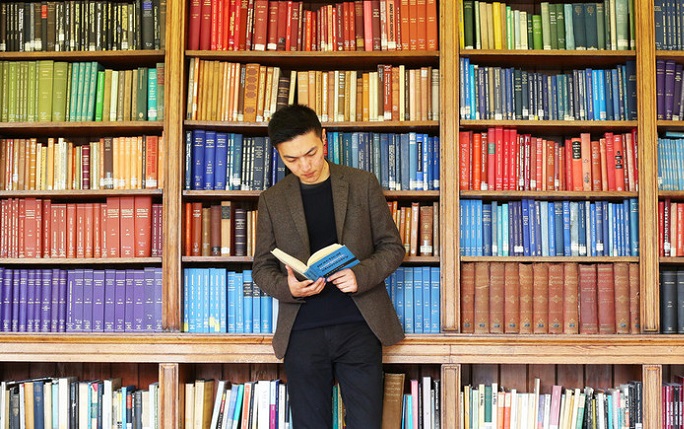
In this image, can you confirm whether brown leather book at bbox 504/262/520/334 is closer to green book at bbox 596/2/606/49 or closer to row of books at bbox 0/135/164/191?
green book at bbox 596/2/606/49

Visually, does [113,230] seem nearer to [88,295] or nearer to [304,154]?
[88,295]

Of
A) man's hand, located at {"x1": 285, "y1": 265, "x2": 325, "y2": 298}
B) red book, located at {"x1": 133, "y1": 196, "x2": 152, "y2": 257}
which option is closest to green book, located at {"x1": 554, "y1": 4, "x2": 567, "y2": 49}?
man's hand, located at {"x1": 285, "y1": 265, "x2": 325, "y2": 298}

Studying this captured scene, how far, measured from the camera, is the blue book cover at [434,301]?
3484 millimetres

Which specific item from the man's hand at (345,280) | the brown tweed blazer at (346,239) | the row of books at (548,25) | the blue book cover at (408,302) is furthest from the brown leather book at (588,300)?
the man's hand at (345,280)

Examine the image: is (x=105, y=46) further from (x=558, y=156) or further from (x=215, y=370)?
(x=558, y=156)

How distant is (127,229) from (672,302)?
2.38 m

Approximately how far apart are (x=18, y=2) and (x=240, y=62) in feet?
3.49

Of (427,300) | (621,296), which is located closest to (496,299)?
(427,300)

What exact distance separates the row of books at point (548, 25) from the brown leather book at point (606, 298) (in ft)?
3.20

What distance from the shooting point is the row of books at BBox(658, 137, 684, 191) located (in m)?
3.49

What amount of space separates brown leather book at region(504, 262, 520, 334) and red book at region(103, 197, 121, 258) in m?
1.70

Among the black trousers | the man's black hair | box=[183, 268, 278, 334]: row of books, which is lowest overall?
the black trousers

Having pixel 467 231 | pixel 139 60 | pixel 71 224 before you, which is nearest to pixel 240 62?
pixel 139 60

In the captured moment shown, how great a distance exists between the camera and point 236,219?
139 inches
